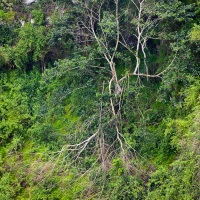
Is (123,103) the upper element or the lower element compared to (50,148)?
upper

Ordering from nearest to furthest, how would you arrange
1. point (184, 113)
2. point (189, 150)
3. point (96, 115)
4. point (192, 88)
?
Answer: point (189, 150)
point (192, 88)
point (184, 113)
point (96, 115)

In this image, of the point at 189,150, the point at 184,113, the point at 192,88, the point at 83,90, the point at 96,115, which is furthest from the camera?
the point at 83,90

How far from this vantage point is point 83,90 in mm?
12820

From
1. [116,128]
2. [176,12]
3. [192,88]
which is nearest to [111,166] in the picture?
[116,128]

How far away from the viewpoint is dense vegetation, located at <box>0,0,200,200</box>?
388 inches

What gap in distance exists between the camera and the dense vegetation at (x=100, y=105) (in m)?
9.87

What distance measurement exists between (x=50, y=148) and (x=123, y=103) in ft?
9.17

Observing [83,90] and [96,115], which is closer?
[96,115]

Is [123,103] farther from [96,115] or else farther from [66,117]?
[66,117]

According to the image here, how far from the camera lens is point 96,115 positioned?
11.3 meters

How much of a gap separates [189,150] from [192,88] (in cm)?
194

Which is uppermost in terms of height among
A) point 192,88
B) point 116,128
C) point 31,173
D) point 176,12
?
point 176,12

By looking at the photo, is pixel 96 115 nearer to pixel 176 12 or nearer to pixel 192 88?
pixel 192 88

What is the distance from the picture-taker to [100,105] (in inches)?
449
